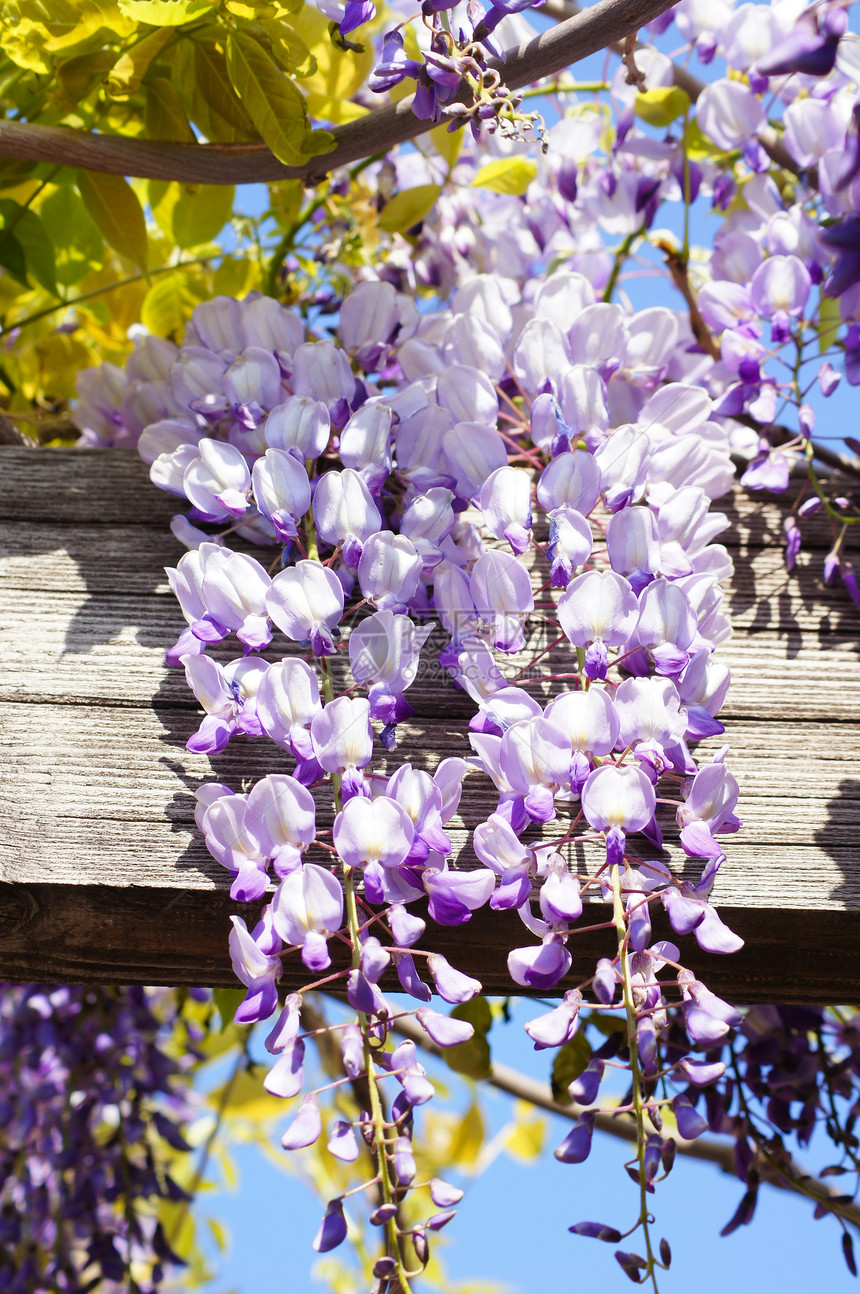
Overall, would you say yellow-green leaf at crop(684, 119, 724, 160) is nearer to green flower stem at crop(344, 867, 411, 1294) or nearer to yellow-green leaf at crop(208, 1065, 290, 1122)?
green flower stem at crop(344, 867, 411, 1294)

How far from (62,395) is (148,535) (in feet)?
2.01

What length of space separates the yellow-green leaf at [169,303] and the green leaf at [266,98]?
41 cm

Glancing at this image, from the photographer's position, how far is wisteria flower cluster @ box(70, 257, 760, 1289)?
0.56 m

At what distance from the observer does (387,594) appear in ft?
2.20

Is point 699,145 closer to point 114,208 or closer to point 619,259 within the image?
point 619,259

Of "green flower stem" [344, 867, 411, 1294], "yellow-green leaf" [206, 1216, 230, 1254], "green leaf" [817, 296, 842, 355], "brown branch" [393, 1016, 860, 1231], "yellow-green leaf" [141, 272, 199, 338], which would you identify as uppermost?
"yellow-green leaf" [141, 272, 199, 338]

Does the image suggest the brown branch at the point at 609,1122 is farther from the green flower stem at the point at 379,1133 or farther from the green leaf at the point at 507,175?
the green leaf at the point at 507,175

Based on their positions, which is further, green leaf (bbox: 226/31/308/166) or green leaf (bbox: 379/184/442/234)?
green leaf (bbox: 379/184/442/234)

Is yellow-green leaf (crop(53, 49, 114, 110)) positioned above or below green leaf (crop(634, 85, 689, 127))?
below

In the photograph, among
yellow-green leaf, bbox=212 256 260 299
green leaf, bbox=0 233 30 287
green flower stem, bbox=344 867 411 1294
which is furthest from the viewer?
yellow-green leaf, bbox=212 256 260 299

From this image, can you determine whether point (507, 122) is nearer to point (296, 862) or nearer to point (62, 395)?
point (296, 862)

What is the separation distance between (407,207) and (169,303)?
0.30 m

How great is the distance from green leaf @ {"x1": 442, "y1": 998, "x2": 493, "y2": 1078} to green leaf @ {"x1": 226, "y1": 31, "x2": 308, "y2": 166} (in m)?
0.80

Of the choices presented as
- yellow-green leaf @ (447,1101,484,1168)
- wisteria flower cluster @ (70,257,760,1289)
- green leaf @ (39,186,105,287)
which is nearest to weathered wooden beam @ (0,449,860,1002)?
wisteria flower cluster @ (70,257,760,1289)
